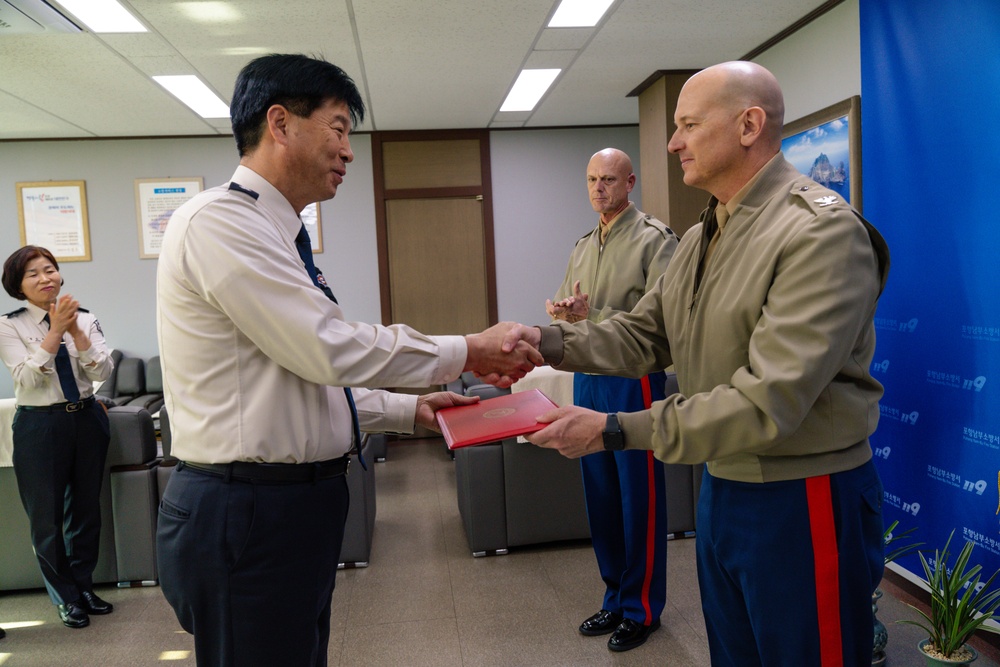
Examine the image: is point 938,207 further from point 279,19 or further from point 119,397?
→ point 119,397

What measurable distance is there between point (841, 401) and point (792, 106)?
356 cm

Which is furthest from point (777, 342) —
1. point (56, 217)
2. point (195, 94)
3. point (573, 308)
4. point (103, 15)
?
point (56, 217)

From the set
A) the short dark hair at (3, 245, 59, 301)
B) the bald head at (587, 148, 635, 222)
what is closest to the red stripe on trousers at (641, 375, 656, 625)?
the bald head at (587, 148, 635, 222)

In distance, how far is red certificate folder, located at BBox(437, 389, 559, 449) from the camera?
5.37 feet

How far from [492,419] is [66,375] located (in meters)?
2.38

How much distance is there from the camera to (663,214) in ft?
18.8

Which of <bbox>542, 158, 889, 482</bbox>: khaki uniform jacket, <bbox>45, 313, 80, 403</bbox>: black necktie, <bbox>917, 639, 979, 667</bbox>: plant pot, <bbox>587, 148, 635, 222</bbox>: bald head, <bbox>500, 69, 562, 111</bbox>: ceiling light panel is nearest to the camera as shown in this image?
<bbox>542, 158, 889, 482</bbox>: khaki uniform jacket

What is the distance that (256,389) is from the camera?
1.48 m

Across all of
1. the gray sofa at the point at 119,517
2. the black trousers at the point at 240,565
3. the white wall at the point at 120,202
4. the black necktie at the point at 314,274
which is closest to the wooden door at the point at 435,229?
the white wall at the point at 120,202

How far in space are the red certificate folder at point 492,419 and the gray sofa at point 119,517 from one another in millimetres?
2242

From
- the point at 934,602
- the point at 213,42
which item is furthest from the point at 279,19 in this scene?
the point at 934,602

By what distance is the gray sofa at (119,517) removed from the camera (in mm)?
3574

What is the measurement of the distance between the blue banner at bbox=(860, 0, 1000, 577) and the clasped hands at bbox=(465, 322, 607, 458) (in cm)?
186

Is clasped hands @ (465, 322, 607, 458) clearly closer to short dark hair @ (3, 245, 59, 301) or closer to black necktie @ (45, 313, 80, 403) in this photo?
black necktie @ (45, 313, 80, 403)
